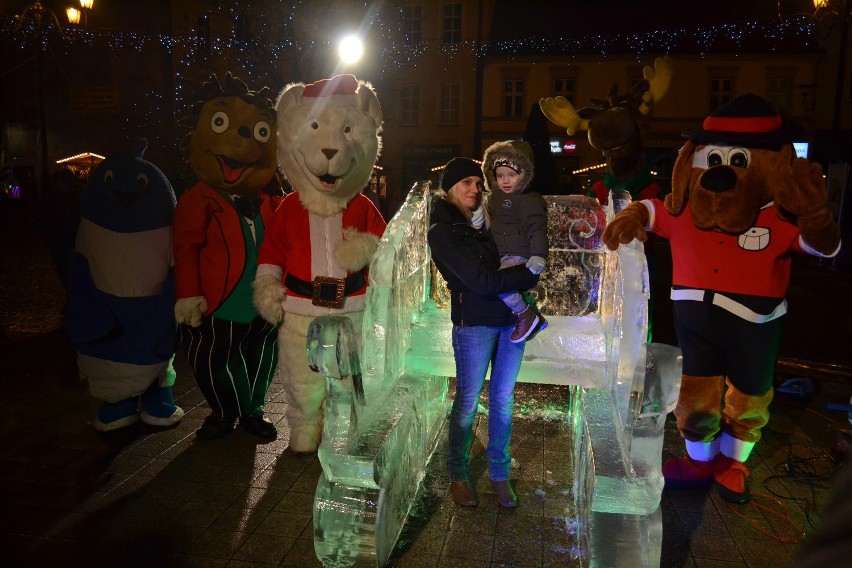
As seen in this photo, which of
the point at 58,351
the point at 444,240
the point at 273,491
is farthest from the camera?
the point at 58,351

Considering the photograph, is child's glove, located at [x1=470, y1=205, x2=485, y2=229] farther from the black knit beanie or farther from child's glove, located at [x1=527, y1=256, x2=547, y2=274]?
child's glove, located at [x1=527, y1=256, x2=547, y2=274]

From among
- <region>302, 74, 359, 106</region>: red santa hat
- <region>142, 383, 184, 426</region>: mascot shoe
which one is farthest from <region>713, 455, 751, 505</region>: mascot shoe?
<region>142, 383, 184, 426</region>: mascot shoe

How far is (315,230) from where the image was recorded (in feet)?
13.0

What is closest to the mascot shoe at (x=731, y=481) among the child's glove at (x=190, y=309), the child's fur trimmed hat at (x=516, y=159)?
the child's fur trimmed hat at (x=516, y=159)

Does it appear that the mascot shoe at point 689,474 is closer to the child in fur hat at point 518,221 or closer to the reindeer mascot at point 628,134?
the child in fur hat at point 518,221

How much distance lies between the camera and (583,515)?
312 centimetres

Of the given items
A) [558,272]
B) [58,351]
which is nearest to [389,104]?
[58,351]

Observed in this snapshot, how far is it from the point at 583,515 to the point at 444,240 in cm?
147

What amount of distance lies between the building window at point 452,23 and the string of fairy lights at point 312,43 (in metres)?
0.44

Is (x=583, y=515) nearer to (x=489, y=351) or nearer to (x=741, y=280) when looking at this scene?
(x=489, y=351)

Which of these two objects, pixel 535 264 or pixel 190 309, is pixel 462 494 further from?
pixel 190 309

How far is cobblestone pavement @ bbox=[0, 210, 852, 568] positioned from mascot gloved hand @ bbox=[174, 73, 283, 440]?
1.22 ft

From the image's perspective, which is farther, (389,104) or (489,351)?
(389,104)

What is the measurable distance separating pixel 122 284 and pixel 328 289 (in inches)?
56.3
